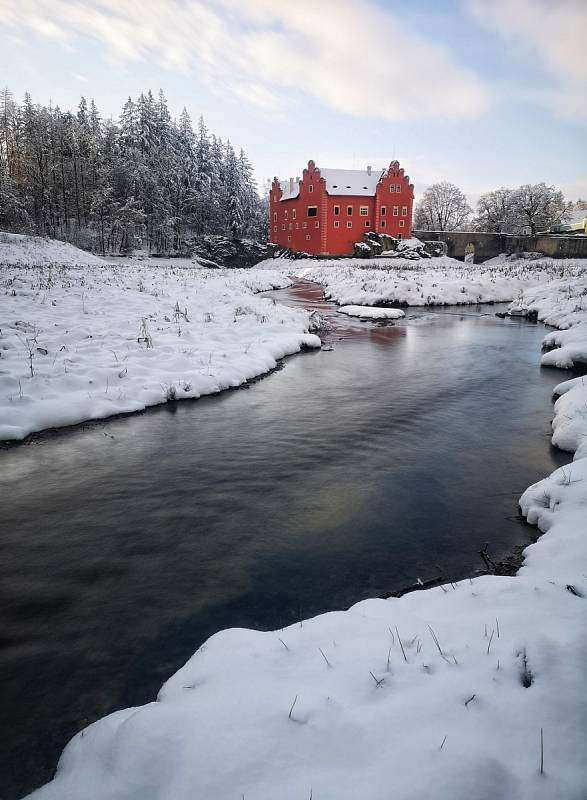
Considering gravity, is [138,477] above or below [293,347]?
below

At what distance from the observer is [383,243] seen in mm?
64312

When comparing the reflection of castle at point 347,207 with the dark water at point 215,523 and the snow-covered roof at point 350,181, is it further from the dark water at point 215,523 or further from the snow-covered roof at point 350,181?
the dark water at point 215,523

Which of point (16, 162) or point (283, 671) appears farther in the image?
point (16, 162)

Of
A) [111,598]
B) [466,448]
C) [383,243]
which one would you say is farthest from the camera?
[383,243]

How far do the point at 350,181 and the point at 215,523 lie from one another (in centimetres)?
7424

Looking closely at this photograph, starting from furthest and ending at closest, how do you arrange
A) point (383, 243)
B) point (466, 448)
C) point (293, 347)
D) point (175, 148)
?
point (175, 148) < point (383, 243) < point (293, 347) < point (466, 448)

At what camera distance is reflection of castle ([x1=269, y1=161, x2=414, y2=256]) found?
67312 millimetres

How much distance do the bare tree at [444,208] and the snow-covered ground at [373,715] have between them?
373 ft

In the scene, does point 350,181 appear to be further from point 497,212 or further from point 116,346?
point 116,346

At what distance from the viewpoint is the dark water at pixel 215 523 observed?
3.20 m

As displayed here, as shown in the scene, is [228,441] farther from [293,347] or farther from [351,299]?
[351,299]

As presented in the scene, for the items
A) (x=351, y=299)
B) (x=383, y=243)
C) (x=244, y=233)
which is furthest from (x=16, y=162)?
(x=351, y=299)

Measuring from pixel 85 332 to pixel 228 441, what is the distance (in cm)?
615

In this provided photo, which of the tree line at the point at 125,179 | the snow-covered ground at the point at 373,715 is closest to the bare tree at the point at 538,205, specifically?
the tree line at the point at 125,179
